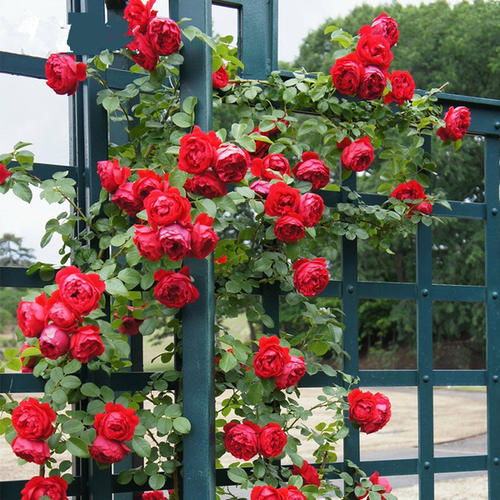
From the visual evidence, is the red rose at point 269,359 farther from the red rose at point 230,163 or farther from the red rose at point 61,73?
the red rose at point 61,73

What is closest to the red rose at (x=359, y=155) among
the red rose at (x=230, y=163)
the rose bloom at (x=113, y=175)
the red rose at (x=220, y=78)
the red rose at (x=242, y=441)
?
the red rose at (x=220, y=78)

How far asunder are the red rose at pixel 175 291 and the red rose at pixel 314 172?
540 mm

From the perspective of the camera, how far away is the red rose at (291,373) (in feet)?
6.27

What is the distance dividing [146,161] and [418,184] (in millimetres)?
857

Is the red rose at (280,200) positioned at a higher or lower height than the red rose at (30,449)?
higher

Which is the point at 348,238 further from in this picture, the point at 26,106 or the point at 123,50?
the point at 26,106

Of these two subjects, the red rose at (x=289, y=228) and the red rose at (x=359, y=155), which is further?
the red rose at (x=359, y=155)

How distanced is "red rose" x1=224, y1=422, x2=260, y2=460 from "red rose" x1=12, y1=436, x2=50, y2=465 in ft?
1.46

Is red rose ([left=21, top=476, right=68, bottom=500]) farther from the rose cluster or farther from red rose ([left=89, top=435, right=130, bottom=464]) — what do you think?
the rose cluster

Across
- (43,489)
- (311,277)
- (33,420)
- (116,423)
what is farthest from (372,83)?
(43,489)

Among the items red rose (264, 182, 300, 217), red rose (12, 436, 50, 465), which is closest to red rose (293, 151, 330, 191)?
red rose (264, 182, 300, 217)

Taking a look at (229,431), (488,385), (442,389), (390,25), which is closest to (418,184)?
(390,25)

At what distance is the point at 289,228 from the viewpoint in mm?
1908

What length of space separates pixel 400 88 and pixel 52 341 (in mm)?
1247
